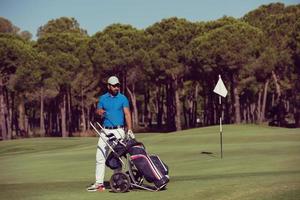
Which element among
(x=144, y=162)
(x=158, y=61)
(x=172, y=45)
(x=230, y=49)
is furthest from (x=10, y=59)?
(x=144, y=162)

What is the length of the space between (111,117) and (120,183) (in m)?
1.38

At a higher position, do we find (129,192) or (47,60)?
(47,60)

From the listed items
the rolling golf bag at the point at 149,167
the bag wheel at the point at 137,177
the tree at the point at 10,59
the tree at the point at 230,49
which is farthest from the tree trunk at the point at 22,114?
the rolling golf bag at the point at 149,167

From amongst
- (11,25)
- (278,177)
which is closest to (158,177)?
(278,177)

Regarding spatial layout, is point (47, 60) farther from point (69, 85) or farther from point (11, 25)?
point (11, 25)

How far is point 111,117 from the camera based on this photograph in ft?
37.2

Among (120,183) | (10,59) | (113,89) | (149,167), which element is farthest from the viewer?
(10,59)

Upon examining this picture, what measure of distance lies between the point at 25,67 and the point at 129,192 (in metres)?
47.5

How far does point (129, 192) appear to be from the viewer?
10836mm

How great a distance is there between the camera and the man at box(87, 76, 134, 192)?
11.3 meters

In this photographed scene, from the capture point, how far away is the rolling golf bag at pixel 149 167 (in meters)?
10.6

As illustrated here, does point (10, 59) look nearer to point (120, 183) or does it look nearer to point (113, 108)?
point (113, 108)

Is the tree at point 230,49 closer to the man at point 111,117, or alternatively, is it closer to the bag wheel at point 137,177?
the man at point 111,117

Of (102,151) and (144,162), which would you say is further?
(102,151)
